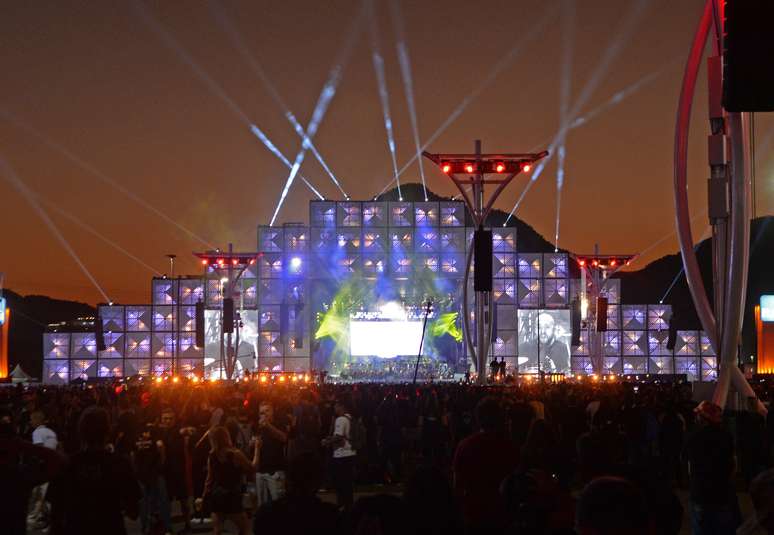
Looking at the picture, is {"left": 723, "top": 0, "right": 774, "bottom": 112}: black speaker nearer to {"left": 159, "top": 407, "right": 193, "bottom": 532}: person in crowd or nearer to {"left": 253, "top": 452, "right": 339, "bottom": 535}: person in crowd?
{"left": 253, "top": 452, "right": 339, "bottom": 535}: person in crowd

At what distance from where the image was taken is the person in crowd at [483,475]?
7289mm

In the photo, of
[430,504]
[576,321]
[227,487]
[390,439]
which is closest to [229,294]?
[576,321]

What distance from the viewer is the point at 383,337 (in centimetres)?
6412

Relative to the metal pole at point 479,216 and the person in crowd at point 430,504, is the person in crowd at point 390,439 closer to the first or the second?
the person in crowd at point 430,504

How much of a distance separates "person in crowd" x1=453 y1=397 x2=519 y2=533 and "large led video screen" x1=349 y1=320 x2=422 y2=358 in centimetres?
5590

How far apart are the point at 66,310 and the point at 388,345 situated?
415 ft

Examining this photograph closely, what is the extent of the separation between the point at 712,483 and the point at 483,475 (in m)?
2.20

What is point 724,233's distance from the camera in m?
20.6

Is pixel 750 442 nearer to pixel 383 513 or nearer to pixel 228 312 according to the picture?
pixel 383 513

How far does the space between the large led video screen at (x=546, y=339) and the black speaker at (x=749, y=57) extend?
64413 mm

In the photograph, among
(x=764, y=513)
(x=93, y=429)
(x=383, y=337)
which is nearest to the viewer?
(x=764, y=513)

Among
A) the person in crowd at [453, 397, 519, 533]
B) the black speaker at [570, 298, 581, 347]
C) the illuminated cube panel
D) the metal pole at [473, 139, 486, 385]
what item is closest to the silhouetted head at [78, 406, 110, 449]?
the person in crowd at [453, 397, 519, 533]

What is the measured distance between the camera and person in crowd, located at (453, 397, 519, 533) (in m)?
7.29

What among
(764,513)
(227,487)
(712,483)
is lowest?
(227,487)
